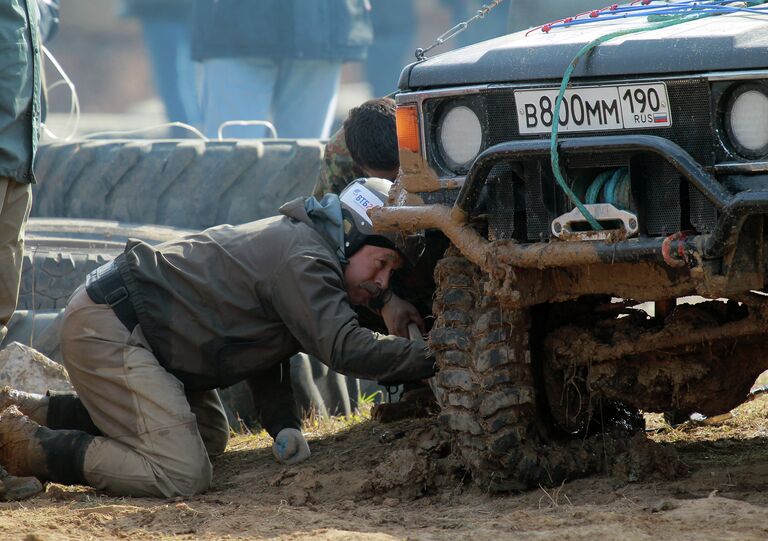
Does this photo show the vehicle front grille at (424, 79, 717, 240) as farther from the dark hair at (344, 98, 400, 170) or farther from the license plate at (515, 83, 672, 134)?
the dark hair at (344, 98, 400, 170)

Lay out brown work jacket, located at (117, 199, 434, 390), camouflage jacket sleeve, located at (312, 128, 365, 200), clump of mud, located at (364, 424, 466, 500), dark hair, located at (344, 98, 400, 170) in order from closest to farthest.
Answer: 1. clump of mud, located at (364, 424, 466, 500)
2. brown work jacket, located at (117, 199, 434, 390)
3. dark hair, located at (344, 98, 400, 170)
4. camouflage jacket sleeve, located at (312, 128, 365, 200)

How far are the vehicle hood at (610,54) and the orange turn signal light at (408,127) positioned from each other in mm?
71

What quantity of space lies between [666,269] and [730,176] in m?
0.33

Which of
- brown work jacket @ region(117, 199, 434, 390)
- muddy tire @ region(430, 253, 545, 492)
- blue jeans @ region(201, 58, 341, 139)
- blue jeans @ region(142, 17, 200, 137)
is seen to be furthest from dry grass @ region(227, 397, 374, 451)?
blue jeans @ region(142, 17, 200, 137)

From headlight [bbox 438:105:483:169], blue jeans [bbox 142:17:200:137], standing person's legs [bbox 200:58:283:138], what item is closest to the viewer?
headlight [bbox 438:105:483:169]

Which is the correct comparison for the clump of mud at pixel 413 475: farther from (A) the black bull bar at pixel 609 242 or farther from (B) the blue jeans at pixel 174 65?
(B) the blue jeans at pixel 174 65

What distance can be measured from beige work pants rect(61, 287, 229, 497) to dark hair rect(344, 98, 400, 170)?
142cm

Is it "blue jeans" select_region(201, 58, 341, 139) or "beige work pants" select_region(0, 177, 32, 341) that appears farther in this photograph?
"blue jeans" select_region(201, 58, 341, 139)

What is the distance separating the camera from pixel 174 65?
53.9 ft

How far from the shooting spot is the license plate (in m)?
3.54

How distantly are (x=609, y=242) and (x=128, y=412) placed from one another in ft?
6.31

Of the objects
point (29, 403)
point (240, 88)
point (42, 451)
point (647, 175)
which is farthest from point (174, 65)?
point (647, 175)

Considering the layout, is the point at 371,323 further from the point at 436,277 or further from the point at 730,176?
Answer: the point at 730,176

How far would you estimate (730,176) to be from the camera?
11.4 ft
